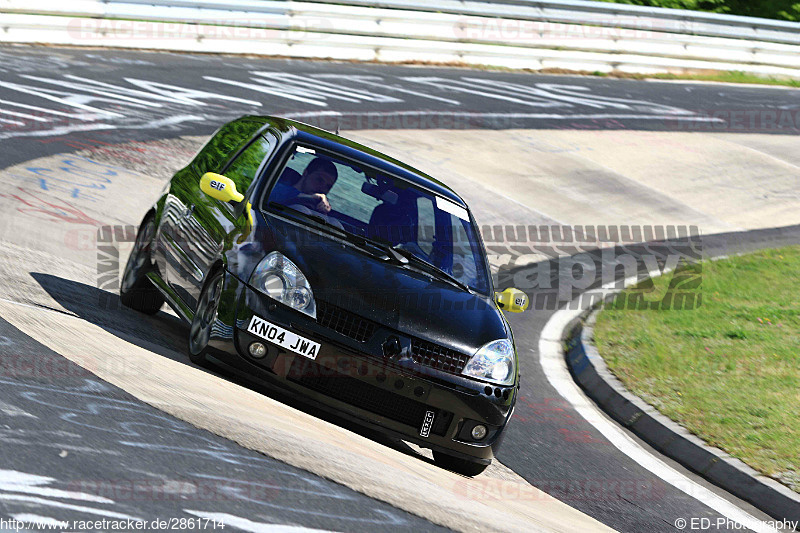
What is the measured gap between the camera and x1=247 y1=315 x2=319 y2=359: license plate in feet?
18.9

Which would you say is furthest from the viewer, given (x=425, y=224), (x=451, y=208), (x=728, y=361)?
(x=728, y=361)

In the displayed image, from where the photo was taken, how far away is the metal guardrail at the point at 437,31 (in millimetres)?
19109

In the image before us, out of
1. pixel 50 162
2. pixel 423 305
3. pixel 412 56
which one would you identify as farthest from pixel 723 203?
pixel 423 305

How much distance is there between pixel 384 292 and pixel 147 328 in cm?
204

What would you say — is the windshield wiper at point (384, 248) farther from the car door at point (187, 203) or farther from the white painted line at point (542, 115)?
the white painted line at point (542, 115)

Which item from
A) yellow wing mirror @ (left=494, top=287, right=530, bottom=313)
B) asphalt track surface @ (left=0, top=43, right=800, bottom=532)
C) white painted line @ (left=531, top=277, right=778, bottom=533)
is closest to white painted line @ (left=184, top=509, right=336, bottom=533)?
asphalt track surface @ (left=0, top=43, right=800, bottom=532)

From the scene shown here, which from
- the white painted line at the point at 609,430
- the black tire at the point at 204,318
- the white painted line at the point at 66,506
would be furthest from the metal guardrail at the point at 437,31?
the white painted line at the point at 66,506

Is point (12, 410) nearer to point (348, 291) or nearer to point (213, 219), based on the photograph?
point (348, 291)

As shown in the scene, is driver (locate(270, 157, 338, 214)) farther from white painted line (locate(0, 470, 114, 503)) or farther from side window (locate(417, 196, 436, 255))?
white painted line (locate(0, 470, 114, 503))

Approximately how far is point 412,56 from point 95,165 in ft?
38.9

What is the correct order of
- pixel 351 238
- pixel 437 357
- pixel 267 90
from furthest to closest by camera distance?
pixel 267 90 → pixel 351 238 → pixel 437 357

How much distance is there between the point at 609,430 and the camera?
7.94 m

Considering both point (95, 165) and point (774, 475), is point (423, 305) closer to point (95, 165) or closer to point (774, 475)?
point (774, 475)

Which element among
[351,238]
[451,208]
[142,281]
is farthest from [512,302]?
[142,281]
